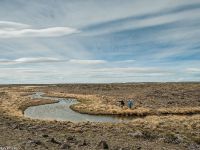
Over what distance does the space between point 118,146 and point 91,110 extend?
34.7 m

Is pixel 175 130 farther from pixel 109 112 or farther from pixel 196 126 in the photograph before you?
pixel 109 112

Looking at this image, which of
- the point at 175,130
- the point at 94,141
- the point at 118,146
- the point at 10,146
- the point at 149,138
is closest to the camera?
the point at 10,146

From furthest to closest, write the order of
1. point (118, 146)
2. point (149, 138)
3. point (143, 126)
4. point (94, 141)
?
point (143, 126) → point (149, 138) → point (94, 141) → point (118, 146)

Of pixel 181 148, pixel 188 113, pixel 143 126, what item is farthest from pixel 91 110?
pixel 181 148

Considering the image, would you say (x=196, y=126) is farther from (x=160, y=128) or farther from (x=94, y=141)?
(x=94, y=141)

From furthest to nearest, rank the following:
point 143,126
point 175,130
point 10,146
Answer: point 143,126 → point 175,130 → point 10,146

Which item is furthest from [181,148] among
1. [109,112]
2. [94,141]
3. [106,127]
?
[109,112]

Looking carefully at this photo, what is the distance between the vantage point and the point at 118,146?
23.0 meters

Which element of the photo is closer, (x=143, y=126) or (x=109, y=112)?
(x=143, y=126)

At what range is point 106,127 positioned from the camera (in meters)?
35.2

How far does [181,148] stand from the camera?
2377cm

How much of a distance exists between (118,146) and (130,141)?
8.94 feet

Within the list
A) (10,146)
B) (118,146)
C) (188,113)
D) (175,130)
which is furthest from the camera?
(188,113)

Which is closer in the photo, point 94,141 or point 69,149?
point 69,149
